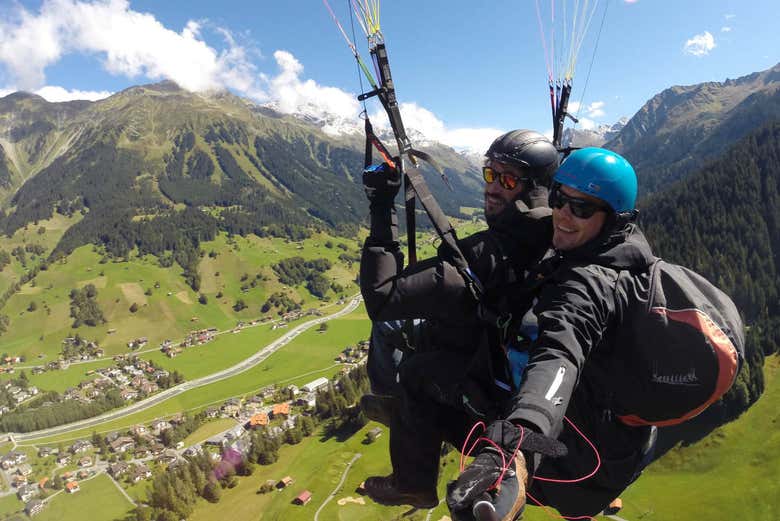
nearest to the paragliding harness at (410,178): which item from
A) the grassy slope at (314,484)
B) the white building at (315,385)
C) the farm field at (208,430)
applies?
the grassy slope at (314,484)

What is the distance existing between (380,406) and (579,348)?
4.69 meters

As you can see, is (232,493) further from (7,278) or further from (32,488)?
(7,278)

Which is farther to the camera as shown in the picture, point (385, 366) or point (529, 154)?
point (385, 366)

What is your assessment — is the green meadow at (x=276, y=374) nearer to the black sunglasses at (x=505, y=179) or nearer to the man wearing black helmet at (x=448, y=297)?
the man wearing black helmet at (x=448, y=297)

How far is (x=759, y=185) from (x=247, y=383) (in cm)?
14650

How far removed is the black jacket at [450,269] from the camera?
16.1 ft

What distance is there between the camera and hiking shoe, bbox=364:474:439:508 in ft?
20.1

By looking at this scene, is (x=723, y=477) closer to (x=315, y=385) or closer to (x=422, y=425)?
(x=422, y=425)

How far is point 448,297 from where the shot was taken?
494 cm

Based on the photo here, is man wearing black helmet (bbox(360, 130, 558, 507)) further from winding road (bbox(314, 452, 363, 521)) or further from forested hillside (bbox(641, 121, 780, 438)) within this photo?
forested hillside (bbox(641, 121, 780, 438))

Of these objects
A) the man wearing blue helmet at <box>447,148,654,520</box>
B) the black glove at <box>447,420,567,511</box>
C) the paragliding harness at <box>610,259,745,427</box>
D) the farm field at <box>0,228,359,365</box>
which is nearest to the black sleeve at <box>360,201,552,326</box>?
the man wearing blue helmet at <box>447,148,654,520</box>

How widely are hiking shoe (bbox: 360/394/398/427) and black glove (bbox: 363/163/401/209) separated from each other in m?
3.18

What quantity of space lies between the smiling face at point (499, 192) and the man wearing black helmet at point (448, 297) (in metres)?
0.01

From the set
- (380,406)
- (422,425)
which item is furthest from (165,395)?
(422,425)
